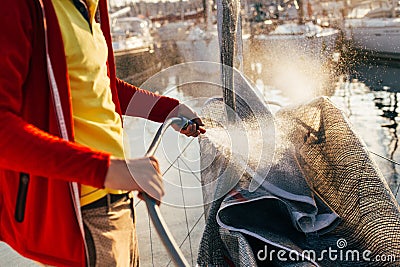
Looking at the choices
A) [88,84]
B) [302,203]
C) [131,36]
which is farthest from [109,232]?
[131,36]

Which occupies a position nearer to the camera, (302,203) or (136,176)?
(136,176)

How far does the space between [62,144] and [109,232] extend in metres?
0.31

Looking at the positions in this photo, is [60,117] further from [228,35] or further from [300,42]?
[300,42]

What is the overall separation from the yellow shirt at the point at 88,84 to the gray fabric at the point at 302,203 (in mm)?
470

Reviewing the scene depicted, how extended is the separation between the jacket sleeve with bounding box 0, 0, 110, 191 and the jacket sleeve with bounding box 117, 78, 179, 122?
1.53ft

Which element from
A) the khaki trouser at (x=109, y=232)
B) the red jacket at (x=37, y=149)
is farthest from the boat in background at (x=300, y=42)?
the red jacket at (x=37, y=149)

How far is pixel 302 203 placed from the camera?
1.56m

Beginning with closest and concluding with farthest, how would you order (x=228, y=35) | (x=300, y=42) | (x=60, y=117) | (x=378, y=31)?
(x=60, y=117)
(x=228, y=35)
(x=378, y=31)
(x=300, y=42)

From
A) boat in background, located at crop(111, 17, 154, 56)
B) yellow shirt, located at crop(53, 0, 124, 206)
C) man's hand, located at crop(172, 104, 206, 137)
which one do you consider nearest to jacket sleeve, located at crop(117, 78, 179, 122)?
man's hand, located at crop(172, 104, 206, 137)

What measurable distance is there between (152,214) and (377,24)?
13.0m

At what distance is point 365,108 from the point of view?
306 inches

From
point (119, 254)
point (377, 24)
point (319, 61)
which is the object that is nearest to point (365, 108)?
point (319, 61)

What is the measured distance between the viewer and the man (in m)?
0.90

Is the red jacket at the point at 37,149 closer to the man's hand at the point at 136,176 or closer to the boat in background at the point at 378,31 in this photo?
the man's hand at the point at 136,176
